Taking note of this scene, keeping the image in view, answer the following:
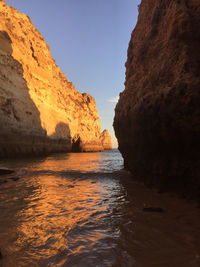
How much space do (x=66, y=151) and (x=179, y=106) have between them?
23.9 metres

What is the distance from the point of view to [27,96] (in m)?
17.5

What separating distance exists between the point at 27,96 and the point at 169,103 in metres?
16.6

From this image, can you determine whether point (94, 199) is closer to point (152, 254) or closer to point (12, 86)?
point (152, 254)

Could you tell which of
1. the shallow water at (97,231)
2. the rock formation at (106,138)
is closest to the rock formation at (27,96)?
the shallow water at (97,231)

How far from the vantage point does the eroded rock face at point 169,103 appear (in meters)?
3.45

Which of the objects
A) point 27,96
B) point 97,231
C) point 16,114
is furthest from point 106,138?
point 97,231

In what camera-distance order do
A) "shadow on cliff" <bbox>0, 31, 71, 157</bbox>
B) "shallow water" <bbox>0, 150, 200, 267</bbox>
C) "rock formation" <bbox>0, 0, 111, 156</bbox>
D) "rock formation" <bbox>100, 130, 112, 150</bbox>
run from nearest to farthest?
"shallow water" <bbox>0, 150, 200, 267</bbox>, "shadow on cliff" <bbox>0, 31, 71, 157</bbox>, "rock formation" <bbox>0, 0, 111, 156</bbox>, "rock formation" <bbox>100, 130, 112, 150</bbox>

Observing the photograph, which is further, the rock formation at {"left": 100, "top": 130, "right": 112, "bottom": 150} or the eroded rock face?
the rock formation at {"left": 100, "top": 130, "right": 112, "bottom": 150}

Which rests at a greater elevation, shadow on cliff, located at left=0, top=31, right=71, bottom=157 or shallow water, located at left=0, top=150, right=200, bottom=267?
shadow on cliff, located at left=0, top=31, right=71, bottom=157

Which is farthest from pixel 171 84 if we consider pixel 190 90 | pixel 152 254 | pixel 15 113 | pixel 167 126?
pixel 15 113

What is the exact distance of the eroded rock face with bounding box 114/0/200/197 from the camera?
3.45 meters

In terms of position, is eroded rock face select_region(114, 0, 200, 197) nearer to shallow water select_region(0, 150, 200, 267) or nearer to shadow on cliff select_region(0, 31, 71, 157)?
shallow water select_region(0, 150, 200, 267)

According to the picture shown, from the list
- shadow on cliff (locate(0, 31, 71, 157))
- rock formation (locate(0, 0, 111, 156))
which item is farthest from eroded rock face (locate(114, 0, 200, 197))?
rock formation (locate(0, 0, 111, 156))

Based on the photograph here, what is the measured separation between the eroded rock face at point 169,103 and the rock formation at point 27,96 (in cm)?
1157
